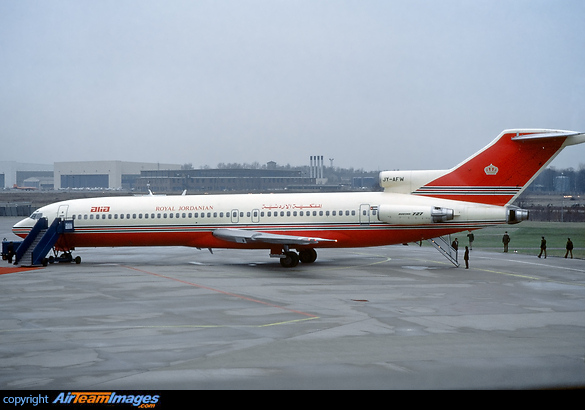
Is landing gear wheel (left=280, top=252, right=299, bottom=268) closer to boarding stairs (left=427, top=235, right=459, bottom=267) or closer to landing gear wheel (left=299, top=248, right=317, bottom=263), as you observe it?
landing gear wheel (left=299, top=248, right=317, bottom=263)

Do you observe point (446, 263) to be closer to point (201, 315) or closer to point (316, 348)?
point (201, 315)

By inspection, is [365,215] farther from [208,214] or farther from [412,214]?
[208,214]

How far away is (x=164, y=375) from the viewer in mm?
10711

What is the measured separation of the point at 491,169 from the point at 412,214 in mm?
4336

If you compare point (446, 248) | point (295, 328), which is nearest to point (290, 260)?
point (446, 248)

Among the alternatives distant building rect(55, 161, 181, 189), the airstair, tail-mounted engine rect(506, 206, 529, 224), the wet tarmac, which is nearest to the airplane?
tail-mounted engine rect(506, 206, 529, 224)

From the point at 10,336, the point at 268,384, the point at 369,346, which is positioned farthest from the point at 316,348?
the point at 10,336

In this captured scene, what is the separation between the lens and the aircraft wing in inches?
1088

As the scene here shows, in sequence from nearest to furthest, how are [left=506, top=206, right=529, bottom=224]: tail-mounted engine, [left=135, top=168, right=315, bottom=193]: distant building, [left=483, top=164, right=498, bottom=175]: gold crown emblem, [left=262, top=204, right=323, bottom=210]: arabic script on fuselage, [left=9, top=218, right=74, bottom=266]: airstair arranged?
[left=506, top=206, right=529, bottom=224]: tail-mounted engine → [left=483, top=164, right=498, bottom=175]: gold crown emblem → [left=262, top=204, right=323, bottom=210]: arabic script on fuselage → [left=9, top=218, right=74, bottom=266]: airstair → [left=135, top=168, right=315, bottom=193]: distant building

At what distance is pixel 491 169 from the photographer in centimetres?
2819

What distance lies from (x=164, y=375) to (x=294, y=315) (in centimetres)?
692

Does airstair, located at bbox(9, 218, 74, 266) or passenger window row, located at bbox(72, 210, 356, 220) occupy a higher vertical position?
passenger window row, located at bbox(72, 210, 356, 220)

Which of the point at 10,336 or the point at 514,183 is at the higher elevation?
the point at 514,183

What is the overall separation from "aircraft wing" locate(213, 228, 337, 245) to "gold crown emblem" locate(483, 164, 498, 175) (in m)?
8.09
